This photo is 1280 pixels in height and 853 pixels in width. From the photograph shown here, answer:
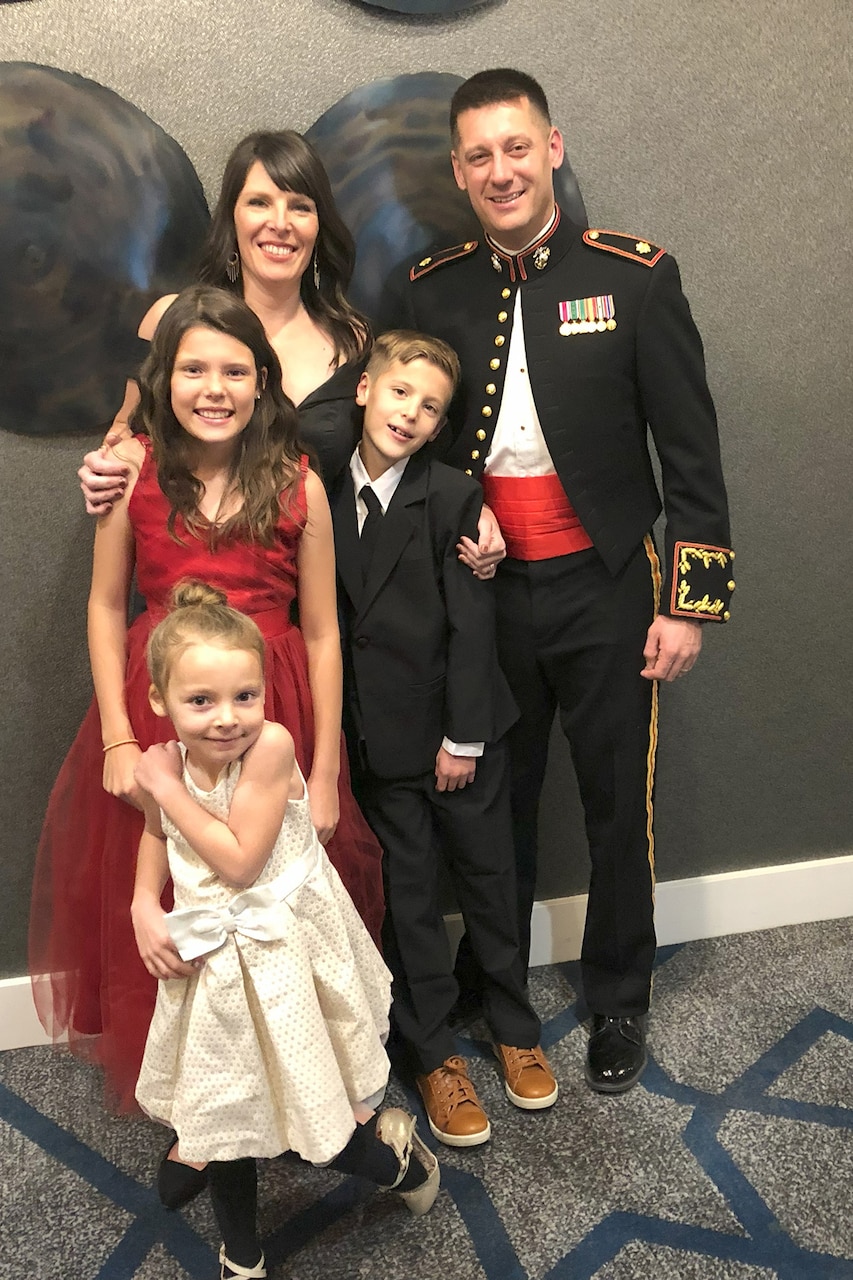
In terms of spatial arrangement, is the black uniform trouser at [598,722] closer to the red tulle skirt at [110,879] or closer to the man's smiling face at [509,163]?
the red tulle skirt at [110,879]

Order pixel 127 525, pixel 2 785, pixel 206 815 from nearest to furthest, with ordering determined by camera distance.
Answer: pixel 206 815 → pixel 127 525 → pixel 2 785

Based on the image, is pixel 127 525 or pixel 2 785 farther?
pixel 2 785

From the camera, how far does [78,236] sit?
162 cm

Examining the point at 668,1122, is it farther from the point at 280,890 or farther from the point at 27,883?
the point at 27,883

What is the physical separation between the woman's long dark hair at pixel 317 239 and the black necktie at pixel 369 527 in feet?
0.79

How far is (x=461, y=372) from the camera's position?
1.63m

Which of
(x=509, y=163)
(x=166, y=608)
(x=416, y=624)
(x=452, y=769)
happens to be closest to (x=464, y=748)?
(x=452, y=769)

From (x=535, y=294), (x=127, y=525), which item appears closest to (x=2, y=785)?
(x=127, y=525)

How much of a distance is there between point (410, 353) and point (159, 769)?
2.32 ft

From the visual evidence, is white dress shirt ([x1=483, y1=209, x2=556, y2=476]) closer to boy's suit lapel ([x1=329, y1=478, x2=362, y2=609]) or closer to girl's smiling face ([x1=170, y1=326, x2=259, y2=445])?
boy's suit lapel ([x1=329, y1=478, x2=362, y2=609])

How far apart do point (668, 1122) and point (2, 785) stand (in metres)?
1.32

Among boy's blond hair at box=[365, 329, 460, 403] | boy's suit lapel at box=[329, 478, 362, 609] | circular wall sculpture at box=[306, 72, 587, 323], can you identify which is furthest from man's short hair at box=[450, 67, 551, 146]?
boy's suit lapel at box=[329, 478, 362, 609]

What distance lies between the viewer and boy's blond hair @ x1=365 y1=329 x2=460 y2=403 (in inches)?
58.7

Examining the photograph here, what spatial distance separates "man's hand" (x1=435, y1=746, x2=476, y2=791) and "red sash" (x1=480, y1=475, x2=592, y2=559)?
1.13 feet
